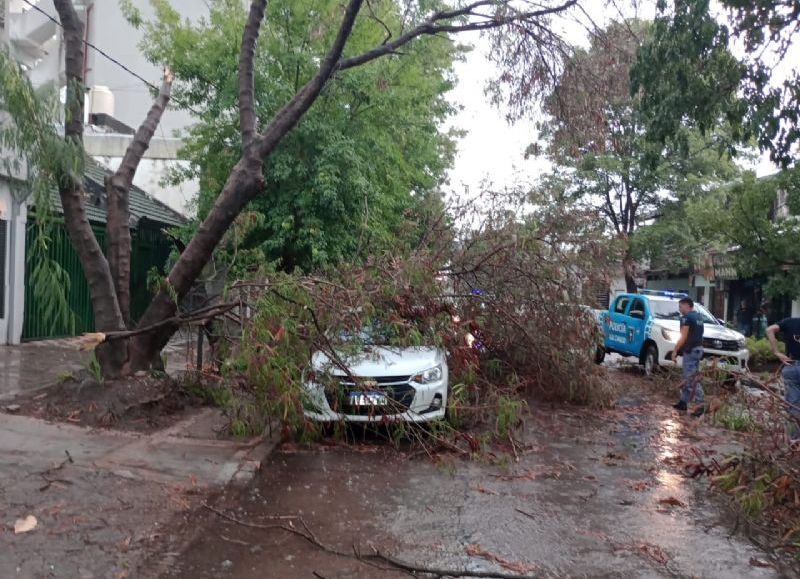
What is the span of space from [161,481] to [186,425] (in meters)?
2.21

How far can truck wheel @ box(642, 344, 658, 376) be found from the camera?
1496 centimetres

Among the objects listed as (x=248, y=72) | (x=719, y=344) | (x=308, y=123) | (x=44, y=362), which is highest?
(x=308, y=123)

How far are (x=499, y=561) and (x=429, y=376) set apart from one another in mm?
3367

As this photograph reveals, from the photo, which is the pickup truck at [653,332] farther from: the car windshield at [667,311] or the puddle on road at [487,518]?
the puddle on road at [487,518]

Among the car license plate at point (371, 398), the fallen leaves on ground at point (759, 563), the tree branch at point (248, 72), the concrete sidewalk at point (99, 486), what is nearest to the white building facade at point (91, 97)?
the tree branch at point (248, 72)

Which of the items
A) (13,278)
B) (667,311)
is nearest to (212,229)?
(13,278)

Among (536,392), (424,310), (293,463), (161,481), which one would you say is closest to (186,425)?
(293,463)

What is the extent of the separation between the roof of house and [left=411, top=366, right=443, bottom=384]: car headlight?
7.84 m

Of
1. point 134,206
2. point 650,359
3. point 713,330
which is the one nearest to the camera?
point 713,330

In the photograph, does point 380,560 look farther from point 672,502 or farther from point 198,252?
point 198,252

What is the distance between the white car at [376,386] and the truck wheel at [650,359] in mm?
8103

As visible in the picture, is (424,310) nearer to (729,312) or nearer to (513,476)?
(513,476)

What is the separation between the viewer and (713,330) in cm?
1492

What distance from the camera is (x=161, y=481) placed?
604 cm
